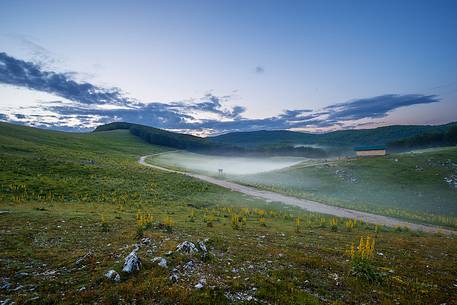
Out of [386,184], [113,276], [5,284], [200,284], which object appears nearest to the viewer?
[5,284]

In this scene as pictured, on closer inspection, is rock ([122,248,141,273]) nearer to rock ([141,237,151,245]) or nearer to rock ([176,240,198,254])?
rock ([176,240,198,254])

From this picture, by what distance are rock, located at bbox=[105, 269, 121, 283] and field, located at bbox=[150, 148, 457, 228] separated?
3910cm

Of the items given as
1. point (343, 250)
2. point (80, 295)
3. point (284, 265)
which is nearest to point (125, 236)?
point (80, 295)

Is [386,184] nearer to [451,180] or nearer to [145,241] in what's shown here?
[451,180]

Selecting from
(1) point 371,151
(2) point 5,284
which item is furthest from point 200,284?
(1) point 371,151

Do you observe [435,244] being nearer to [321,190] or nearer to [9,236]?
[9,236]

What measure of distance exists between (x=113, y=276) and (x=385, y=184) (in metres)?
64.9

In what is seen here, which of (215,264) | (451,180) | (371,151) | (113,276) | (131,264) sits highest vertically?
(371,151)

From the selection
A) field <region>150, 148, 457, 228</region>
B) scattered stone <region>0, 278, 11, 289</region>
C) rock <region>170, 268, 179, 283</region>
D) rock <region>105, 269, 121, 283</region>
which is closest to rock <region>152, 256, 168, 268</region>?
rock <region>170, 268, 179, 283</region>

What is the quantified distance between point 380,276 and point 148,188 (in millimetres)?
39169

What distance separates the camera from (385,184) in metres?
58.0

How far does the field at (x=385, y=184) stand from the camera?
44.9 meters

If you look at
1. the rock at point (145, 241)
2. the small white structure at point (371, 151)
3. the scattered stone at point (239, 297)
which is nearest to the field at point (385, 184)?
the small white structure at point (371, 151)

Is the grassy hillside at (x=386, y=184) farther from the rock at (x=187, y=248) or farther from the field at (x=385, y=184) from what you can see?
the rock at (x=187, y=248)
